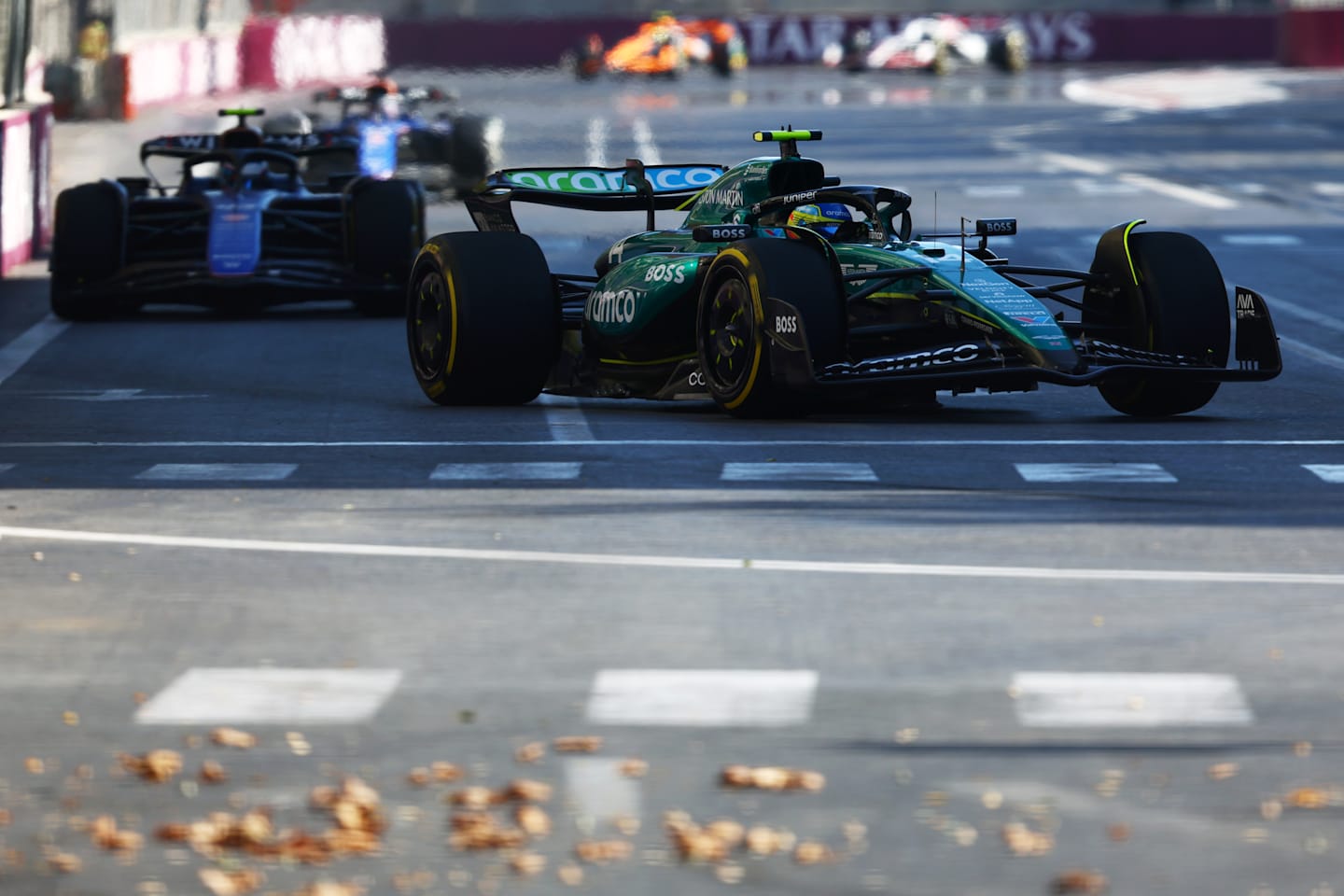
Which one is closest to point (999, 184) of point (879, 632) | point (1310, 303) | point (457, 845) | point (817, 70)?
point (1310, 303)

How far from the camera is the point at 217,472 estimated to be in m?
12.0

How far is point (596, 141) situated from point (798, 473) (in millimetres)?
38632

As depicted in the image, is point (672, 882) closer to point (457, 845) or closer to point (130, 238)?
point (457, 845)

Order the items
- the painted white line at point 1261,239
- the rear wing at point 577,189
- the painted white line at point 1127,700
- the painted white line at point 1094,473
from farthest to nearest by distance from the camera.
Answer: the painted white line at point 1261,239
the rear wing at point 577,189
the painted white line at point 1094,473
the painted white line at point 1127,700

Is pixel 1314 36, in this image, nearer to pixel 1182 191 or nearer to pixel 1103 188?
pixel 1103 188

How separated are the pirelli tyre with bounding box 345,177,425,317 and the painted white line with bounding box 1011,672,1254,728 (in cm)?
1368

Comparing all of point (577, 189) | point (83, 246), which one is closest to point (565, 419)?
point (577, 189)

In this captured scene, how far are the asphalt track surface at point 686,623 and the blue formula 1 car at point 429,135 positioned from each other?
15.1 metres

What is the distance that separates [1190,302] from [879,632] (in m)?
5.74

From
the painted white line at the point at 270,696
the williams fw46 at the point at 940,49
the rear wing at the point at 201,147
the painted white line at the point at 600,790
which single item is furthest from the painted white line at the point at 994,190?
the williams fw46 at the point at 940,49

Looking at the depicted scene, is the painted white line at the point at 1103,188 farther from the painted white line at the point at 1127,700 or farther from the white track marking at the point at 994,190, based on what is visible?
the painted white line at the point at 1127,700

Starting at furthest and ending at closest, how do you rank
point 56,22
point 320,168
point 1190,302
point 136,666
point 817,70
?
point 817,70 → point 56,22 → point 320,168 → point 1190,302 → point 136,666

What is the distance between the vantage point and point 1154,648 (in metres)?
7.93

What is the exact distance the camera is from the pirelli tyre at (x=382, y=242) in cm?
2084
